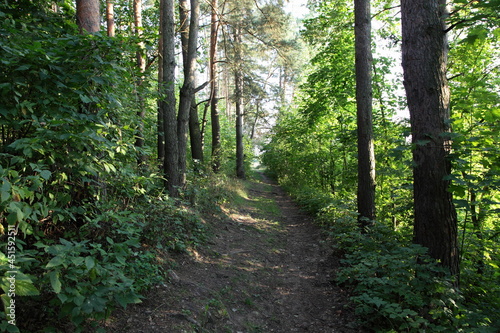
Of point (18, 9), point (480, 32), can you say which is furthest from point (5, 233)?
point (480, 32)

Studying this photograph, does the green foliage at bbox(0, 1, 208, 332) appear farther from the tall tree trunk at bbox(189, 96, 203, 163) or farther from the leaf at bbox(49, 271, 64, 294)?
the tall tree trunk at bbox(189, 96, 203, 163)

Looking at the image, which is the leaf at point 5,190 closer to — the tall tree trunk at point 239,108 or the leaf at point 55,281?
the leaf at point 55,281

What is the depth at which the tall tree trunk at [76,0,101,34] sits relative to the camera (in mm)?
4156

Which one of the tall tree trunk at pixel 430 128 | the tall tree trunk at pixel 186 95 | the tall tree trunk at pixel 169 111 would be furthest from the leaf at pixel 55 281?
the tall tree trunk at pixel 186 95

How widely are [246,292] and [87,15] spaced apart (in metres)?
4.89

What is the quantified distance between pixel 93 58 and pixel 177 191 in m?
4.10

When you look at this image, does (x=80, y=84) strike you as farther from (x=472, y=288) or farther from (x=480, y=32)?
(x=472, y=288)

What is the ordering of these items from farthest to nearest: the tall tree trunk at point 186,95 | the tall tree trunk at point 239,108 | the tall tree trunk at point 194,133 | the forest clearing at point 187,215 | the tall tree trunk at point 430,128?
the tall tree trunk at point 239,108, the tall tree trunk at point 194,133, the tall tree trunk at point 186,95, the tall tree trunk at point 430,128, the forest clearing at point 187,215

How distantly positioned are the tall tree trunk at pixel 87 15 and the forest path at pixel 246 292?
12.5 feet

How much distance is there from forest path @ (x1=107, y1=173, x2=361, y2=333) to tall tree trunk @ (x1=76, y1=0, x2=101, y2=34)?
3.82 meters

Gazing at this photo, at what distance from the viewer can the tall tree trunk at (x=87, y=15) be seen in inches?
164

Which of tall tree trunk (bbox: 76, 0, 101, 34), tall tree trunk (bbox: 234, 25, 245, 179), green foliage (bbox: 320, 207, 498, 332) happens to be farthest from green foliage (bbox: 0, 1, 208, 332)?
tall tree trunk (bbox: 234, 25, 245, 179)

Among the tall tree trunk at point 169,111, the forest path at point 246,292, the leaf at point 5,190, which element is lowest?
the forest path at point 246,292

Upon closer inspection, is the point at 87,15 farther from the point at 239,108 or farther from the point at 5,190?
the point at 239,108
